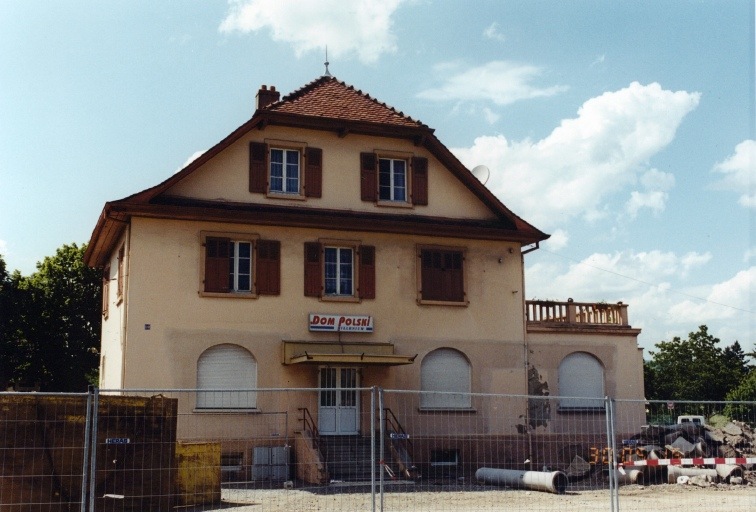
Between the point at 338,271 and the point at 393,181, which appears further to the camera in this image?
the point at 393,181

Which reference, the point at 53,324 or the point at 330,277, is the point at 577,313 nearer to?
the point at 330,277

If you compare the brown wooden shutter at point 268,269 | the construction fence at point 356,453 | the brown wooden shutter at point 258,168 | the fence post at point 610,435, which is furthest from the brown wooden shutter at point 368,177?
the fence post at point 610,435

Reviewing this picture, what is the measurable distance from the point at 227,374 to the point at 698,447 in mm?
12275

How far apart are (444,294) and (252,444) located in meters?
8.82

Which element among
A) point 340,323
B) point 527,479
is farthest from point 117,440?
point 340,323

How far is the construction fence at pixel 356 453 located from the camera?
13.3m

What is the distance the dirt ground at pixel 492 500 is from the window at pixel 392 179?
381 inches

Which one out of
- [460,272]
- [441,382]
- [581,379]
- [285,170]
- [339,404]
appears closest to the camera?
[339,404]

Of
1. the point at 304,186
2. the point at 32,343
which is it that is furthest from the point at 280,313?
the point at 32,343

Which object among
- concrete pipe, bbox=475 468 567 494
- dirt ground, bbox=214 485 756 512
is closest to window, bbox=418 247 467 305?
concrete pipe, bbox=475 468 567 494

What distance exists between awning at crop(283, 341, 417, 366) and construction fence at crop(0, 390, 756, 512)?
1.12 m

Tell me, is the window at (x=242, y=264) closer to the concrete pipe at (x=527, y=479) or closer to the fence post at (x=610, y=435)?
the concrete pipe at (x=527, y=479)

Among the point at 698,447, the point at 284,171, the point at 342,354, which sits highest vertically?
the point at 284,171

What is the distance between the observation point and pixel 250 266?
24.1 metres
